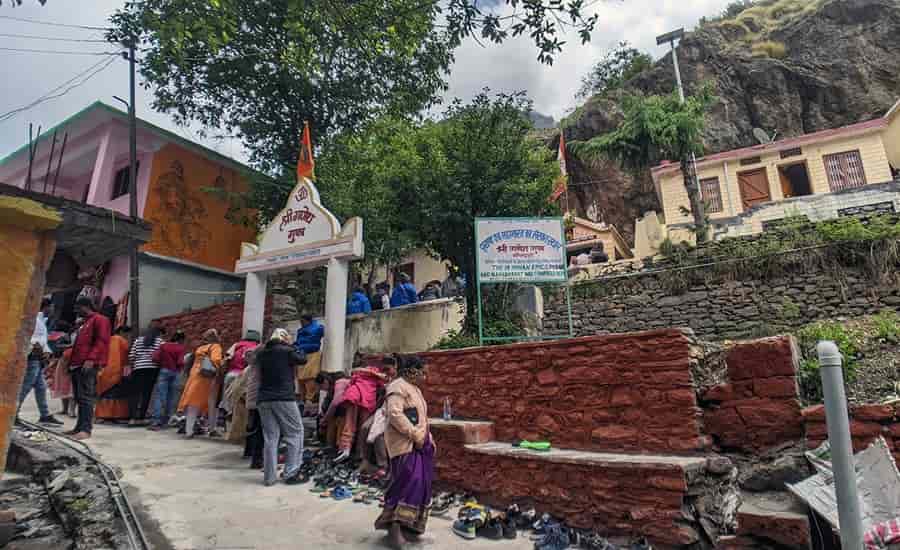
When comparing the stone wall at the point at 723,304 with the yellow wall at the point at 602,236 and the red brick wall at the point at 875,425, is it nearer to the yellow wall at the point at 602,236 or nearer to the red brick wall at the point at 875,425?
the yellow wall at the point at 602,236

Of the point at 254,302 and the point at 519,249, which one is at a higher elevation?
the point at 519,249

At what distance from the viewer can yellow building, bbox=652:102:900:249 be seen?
55.2ft

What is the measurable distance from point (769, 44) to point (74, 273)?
117 feet

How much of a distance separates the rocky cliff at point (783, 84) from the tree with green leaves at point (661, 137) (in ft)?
23.5

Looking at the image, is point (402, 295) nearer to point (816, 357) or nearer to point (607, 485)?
point (607, 485)

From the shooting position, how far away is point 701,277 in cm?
1362

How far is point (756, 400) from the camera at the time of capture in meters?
4.55

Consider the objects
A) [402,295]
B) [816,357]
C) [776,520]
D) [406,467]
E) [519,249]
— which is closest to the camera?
[776,520]

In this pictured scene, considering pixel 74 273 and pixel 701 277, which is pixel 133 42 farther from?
pixel 701 277

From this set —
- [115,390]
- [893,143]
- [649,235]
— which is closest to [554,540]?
[115,390]

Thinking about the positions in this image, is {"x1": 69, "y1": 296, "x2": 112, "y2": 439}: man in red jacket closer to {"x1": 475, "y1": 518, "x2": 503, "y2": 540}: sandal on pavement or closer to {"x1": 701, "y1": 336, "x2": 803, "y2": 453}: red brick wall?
{"x1": 475, "y1": 518, "x2": 503, "y2": 540}: sandal on pavement

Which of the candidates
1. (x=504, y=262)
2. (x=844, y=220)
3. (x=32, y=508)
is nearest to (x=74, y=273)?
(x=32, y=508)

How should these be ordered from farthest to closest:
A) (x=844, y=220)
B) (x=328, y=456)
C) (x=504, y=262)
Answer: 1. (x=844, y=220)
2. (x=504, y=262)
3. (x=328, y=456)

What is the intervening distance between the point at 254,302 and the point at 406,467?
251 inches
